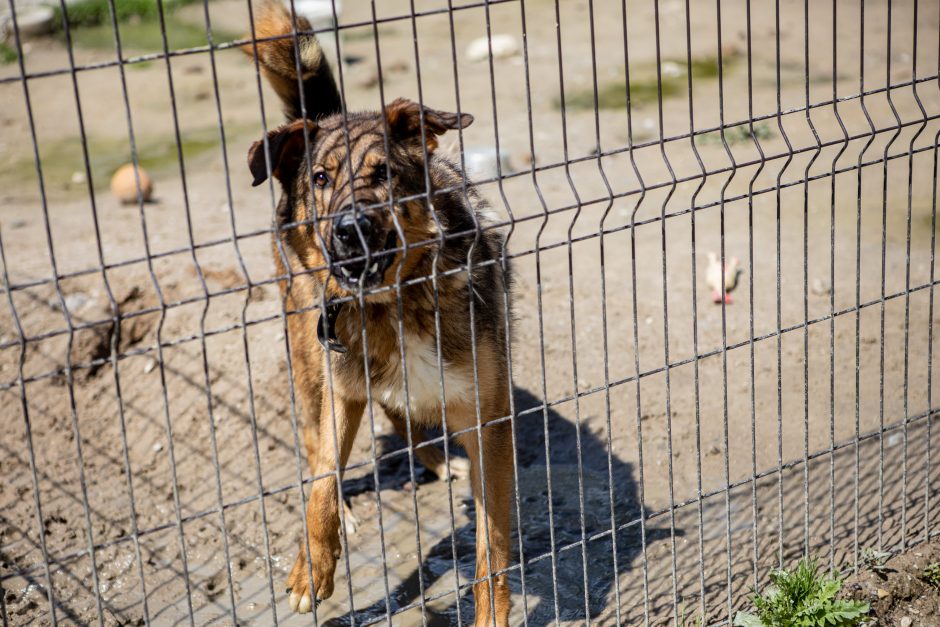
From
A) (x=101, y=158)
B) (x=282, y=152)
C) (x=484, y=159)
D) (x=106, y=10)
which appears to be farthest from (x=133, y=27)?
(x=282, y=152)

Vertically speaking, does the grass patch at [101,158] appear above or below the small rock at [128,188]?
below

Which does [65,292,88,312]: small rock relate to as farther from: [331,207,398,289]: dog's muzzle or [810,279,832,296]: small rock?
[810,279,832,296]: small rock

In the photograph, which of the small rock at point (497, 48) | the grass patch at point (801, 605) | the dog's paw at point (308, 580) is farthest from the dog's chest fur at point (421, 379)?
the small rock at point (497, 48)

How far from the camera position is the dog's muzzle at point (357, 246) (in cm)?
310

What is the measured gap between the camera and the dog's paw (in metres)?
3.97

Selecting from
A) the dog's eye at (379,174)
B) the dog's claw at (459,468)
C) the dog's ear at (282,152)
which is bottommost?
the dog's claw at (459,468)

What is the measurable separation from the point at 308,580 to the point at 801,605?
2.02m

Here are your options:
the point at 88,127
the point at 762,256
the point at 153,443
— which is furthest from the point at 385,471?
the point at 88,127

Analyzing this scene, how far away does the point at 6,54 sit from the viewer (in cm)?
1462

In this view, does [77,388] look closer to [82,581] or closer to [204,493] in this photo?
[204,493]

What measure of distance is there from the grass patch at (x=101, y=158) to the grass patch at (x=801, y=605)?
7.65 metres

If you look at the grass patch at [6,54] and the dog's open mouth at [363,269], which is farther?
the grass patch at [6,54]

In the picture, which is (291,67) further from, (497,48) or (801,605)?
(497,48)

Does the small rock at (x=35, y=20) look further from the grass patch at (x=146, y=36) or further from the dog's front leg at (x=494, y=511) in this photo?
the dog's front leg at (x=494, y=511)
